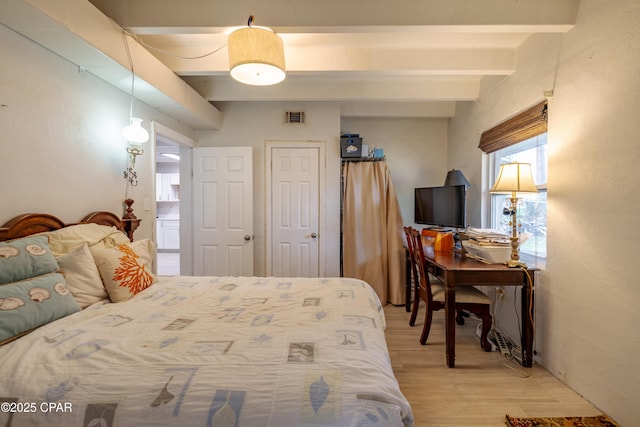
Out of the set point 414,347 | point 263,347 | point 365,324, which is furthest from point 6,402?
point 414,347

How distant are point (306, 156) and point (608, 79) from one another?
269 centimetres

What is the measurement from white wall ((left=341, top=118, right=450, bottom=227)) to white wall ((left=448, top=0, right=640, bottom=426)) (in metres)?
1.74

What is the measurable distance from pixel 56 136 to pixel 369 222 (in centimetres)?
295

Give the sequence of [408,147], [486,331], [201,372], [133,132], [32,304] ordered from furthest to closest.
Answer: [408,147] < [486,331] < [133,132] < [32,304] < [201,372]

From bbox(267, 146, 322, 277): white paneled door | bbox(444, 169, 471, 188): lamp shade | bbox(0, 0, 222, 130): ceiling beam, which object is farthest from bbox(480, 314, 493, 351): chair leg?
bbox(0, 0, 222, 130): ceiling beam

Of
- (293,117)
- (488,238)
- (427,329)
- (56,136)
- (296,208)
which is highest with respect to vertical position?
(293,117)

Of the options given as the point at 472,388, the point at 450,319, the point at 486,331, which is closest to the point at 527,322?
the point at 486,331

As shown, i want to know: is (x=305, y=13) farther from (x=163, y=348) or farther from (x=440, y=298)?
(x=440, y=298)

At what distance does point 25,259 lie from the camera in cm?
127

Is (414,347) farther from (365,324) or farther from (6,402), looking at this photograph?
(6,402)

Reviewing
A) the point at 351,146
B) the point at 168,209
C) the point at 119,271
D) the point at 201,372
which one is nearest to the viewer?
the point at 201,372

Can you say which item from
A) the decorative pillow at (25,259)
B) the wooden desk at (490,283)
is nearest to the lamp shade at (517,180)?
the wooden desk at (490,283)

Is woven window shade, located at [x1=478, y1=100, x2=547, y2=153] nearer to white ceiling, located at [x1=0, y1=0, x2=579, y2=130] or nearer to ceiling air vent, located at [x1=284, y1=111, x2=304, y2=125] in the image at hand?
white ceiling, located at [x1=0, y1=0, x2=579, y2=130]

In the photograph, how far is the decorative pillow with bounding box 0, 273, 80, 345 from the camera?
3.56 feet
